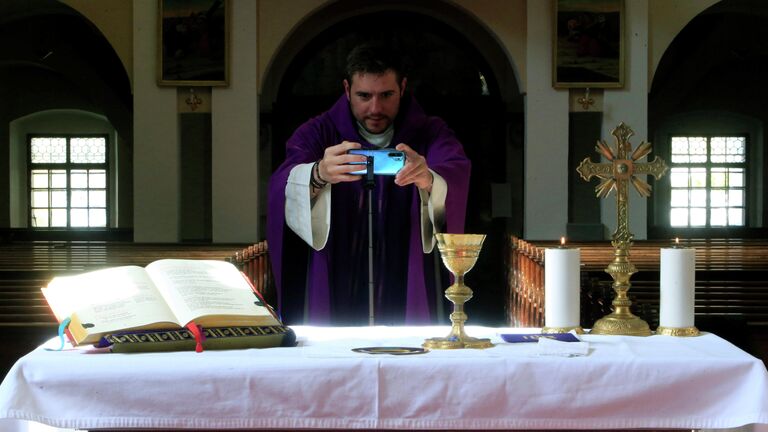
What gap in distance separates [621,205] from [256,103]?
33.7 ft

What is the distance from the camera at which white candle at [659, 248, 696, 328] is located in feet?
10.3

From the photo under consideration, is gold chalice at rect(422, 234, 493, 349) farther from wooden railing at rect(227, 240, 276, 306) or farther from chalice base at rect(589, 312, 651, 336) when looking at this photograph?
wooden railing at rect(227, 240, 276, 306)

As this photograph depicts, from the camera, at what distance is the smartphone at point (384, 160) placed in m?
3.88

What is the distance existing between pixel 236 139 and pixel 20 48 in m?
5.98

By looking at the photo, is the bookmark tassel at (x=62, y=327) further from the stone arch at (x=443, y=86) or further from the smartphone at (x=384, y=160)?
the stone arch at (x=443, y=86)

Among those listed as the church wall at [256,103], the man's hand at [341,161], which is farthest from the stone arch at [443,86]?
the man's hand at [341,161]

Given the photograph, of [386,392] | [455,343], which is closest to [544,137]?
[455,343]

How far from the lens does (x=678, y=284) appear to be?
3.15 m

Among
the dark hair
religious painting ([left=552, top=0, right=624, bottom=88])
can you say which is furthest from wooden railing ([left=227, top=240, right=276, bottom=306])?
religious painting ([left=552, top=0, right=624, bottom=88])

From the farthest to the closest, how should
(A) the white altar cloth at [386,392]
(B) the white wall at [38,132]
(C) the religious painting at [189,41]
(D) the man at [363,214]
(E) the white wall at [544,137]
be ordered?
1. (B) the white wall at [38,132]
2. (E) the white wall at [544,137]
3. (C) the religious painting at [189,41]
4. (D) the man at [363,214]
5. (A) the white altar cloth at [386,392]

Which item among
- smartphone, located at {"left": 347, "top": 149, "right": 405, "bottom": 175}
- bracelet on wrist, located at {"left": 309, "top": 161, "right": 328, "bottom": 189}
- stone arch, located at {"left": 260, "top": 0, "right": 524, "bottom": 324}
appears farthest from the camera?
stone arch, located at {"left": 260, "top": 0, "right": 524, "bottom": 324}

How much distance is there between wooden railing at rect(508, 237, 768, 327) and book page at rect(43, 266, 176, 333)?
3253 millimetres

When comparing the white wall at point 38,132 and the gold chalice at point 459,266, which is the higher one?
the white wall at point 38,132

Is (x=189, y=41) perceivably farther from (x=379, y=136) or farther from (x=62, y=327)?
(x=62, y=327)
